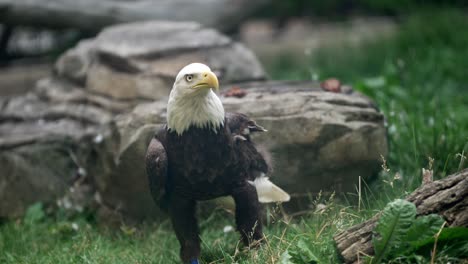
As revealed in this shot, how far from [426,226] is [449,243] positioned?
16 cm

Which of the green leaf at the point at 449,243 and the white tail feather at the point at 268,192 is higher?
the green leaf at the point at 449,243

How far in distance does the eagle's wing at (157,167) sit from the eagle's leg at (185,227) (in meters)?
0.15

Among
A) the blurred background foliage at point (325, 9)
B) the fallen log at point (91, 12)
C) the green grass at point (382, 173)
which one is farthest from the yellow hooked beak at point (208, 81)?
the blurred background foliage at point (325, 9)

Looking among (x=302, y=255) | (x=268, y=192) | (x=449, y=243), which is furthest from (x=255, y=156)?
(x=449, y=243)

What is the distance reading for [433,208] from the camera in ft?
11.1

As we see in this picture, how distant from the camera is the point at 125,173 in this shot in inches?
205

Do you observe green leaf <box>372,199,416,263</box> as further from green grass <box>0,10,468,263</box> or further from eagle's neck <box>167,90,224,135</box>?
eagle's neck <box>167,90,224,135</box>

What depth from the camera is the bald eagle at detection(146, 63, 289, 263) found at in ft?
12.7

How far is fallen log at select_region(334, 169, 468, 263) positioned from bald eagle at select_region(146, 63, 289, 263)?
2.36 feet

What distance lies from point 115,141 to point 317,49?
4671 millimetres

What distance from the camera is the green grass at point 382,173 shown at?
4031 mm

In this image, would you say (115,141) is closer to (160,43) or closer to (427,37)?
(160,43)

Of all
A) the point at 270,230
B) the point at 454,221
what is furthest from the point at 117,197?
the point at 454,221

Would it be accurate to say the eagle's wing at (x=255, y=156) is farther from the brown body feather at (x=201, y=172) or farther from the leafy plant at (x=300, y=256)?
the leafy plant at (x=300, y=256)
